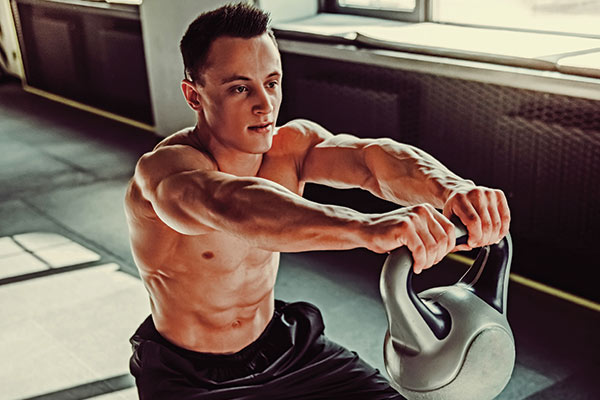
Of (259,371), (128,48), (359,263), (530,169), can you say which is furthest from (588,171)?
(128,48)

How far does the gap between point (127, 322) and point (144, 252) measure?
1.41 metres

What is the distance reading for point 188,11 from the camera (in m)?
4.87

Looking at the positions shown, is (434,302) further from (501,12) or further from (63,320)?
(501,12)

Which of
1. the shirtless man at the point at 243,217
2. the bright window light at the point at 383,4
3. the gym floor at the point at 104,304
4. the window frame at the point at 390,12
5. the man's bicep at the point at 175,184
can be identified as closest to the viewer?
the shirtless man at the point at 243,217

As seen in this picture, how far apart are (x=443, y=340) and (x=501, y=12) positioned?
2887 mm

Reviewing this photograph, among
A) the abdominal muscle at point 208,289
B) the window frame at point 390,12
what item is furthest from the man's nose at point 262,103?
the window frame at point 390,12

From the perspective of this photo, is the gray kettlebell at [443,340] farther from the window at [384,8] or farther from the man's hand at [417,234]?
the window at [384,8]

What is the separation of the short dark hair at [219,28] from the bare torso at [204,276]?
192mm

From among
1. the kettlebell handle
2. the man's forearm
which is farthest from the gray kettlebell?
the man's forearm

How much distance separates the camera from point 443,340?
103cm

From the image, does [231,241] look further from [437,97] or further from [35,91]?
[35,91]

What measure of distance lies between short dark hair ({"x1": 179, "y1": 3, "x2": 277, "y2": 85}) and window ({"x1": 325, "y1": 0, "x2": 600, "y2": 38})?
220 centimetres

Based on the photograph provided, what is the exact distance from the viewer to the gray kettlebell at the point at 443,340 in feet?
3.28

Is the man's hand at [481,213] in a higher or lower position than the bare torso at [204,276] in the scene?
higher
